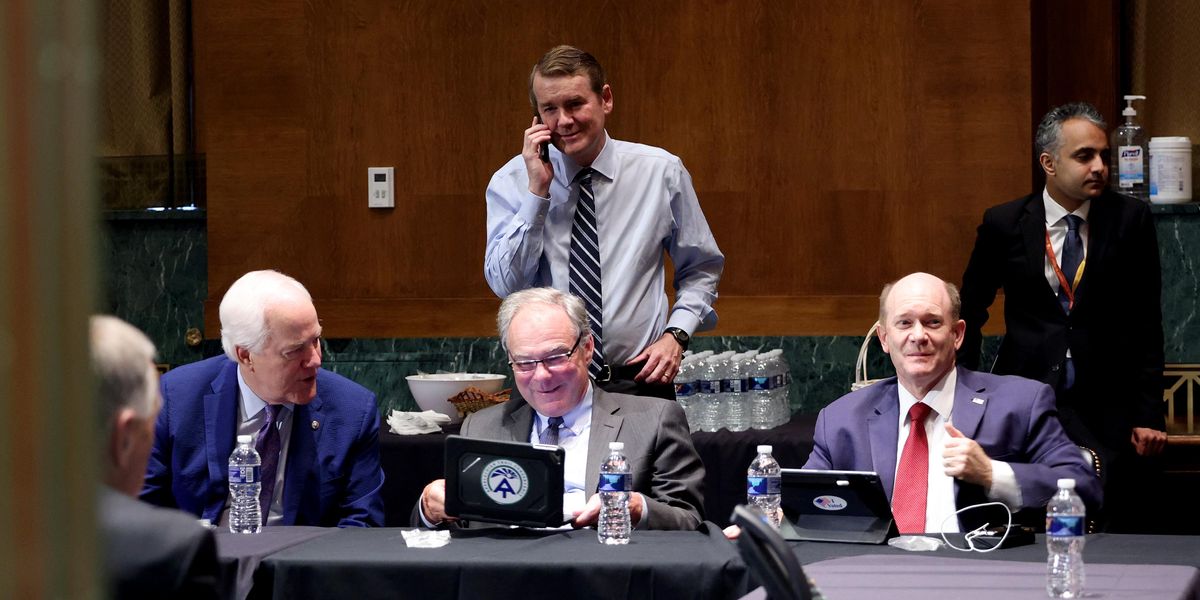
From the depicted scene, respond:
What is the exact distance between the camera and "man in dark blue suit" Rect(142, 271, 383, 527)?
10.1ft

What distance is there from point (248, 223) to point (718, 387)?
2112mm

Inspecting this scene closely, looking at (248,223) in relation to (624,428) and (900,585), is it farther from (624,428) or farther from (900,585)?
(900,585)

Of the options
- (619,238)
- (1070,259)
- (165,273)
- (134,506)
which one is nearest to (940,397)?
(619,238)

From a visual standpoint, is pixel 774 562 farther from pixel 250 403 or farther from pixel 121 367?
pixel 250 403

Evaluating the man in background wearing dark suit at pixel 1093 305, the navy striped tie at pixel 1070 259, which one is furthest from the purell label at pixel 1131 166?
the navy striped tie at pixel 1070 259

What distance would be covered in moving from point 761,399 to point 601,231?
133 centimetres

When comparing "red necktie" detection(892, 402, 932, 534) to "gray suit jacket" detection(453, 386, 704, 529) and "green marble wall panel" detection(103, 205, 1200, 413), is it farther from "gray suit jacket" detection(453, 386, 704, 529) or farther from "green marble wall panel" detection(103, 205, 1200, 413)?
"green marble wall panel" detection(103, 205, 1200, 413)

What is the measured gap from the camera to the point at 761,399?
4828 mm

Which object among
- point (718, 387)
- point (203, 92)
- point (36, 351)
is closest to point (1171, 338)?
point (718, 387)

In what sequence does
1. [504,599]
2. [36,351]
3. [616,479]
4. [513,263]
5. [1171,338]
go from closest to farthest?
[36,351], [504,599], [616,479], [513,263], [1171,338]

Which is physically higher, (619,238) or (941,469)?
(619,238)

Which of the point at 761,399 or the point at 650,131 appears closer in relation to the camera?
the point at 761,399

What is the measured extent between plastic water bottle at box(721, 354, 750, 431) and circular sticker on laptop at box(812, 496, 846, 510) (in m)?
1.97

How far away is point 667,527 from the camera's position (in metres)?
2.95
